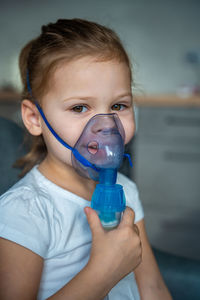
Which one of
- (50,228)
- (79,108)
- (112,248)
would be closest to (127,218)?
(112,248)

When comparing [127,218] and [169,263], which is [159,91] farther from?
[127,218]

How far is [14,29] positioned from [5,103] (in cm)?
100

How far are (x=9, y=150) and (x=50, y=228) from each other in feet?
1.13

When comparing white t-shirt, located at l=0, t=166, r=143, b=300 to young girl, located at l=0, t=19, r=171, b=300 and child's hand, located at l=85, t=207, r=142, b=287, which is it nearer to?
young girl, located at l=0, t=19, r=171, b=300

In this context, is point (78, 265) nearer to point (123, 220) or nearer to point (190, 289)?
point (123, 220)

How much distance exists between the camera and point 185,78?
11.0 feet

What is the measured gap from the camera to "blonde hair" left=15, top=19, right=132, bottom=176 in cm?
80

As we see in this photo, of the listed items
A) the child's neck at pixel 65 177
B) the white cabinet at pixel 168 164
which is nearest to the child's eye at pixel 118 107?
the child's neck at pixel 65 177

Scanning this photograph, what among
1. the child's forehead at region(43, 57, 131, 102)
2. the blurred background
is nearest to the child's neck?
the child's forehead at region(43, 57, 131, 102)

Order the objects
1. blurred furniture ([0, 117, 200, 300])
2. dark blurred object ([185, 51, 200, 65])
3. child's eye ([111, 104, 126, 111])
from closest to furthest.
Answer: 1. child's eye ([111, 104, 126, 111])
2. blurred furniture ([0, 117, 200, 300])
3. dark blurred object ([185, 51, 200, 65])

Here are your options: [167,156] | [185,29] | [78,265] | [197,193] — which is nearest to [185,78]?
[185,29]

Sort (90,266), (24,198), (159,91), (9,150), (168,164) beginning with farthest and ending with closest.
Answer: (159,91)
(168,164)
(9,150)
(24,198)
(90,266)

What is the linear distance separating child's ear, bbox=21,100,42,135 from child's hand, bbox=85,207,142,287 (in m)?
0.32

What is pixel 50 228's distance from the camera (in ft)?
2.50
